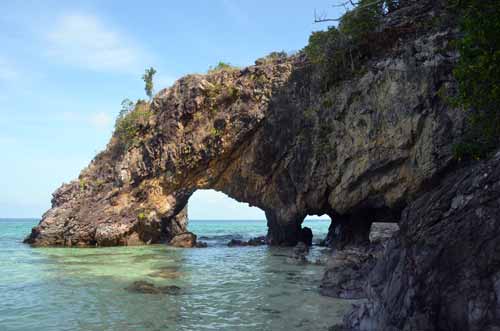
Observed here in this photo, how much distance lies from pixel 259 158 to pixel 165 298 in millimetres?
15374

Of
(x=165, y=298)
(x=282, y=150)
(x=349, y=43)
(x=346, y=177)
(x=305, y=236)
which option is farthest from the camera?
(x=305, y=236)

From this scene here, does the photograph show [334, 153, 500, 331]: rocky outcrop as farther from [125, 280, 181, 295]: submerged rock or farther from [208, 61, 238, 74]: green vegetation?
[208, 61, 238, 74]: green vegetation

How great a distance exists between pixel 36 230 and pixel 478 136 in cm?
2670

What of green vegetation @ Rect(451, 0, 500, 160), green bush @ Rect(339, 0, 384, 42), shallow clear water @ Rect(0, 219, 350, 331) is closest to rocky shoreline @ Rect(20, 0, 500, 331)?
green bush @ Rect(339, 0, 384, 42)

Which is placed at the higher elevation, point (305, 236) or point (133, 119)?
point (133, 119)

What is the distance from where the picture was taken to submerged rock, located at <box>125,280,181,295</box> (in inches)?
417

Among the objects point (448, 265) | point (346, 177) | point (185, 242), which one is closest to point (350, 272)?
point (448, 265)

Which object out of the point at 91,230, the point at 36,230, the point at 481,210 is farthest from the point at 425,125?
the point at 36,230

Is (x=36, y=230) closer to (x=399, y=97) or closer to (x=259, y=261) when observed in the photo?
(x=259, y=261)

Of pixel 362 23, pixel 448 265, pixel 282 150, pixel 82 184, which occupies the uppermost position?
pixel 362 23

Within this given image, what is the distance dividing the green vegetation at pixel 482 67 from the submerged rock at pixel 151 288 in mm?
8153

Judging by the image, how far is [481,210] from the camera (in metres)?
5.25

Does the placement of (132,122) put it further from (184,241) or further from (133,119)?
(184,241)

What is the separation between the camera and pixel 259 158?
80.6 feet
